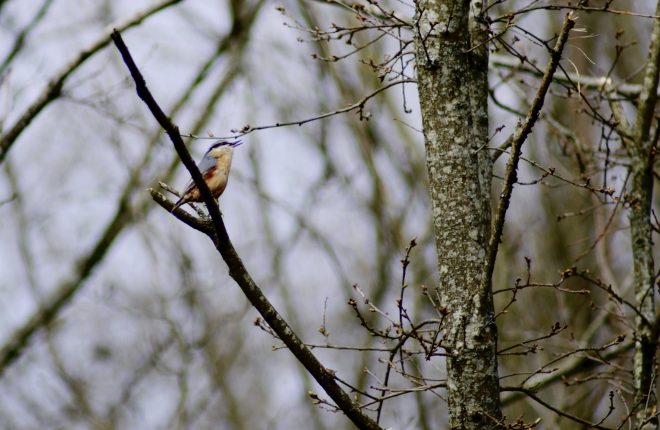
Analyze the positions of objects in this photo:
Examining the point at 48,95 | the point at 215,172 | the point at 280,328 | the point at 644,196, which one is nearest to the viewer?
the point at 280,328

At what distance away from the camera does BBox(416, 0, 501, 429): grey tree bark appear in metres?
2.79

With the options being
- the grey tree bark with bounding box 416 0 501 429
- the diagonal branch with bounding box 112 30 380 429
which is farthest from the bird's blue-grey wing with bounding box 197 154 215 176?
the grey tree bark with bounding box 416 0 501 429

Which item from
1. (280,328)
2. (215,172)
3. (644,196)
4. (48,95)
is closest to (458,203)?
(280,328)

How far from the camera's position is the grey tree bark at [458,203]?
2.79m

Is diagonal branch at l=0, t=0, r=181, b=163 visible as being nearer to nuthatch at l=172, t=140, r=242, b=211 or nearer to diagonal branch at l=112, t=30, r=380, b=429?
nuthatch at l=172, t=140, r=242, b=211

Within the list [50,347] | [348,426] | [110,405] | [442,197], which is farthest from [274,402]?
[442,197]

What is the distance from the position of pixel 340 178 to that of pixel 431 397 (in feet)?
8.68

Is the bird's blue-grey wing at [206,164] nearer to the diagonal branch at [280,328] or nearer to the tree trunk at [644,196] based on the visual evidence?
the diagonal branch at [280,328]

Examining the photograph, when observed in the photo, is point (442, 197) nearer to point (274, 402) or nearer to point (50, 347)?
point (50, 347)

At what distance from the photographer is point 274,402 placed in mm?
13211

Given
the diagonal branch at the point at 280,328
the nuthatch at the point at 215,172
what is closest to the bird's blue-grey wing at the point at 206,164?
the nuthatch at the point at 215,172

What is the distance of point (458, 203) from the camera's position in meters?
2.88

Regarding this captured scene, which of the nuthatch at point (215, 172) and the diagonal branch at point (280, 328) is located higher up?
the nuthatch at point (215, 172)

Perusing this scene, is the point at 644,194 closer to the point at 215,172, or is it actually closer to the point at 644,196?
the point at 644,196
